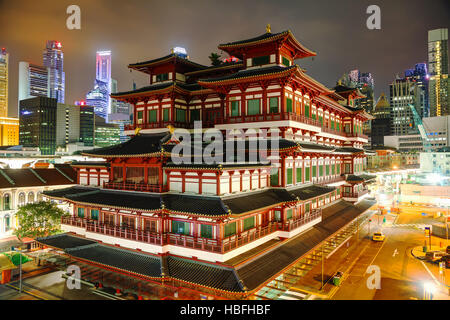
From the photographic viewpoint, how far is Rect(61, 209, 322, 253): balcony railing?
2277 centimetres

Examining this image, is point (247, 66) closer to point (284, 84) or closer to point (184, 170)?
point (284, 84)

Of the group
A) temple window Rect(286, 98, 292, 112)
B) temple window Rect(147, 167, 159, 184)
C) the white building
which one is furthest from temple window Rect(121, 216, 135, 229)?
the white building

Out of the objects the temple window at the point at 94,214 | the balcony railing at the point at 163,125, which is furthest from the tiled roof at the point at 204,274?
the balcony railing at the point at 163,125

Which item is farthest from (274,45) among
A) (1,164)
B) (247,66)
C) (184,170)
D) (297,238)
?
(1,164)

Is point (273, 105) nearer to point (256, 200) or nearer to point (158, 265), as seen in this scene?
point (256, 200)

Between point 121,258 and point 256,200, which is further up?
point 256,200

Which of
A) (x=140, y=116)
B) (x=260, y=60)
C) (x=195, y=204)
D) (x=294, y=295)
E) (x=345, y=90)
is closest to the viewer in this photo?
(x=195, y=204)

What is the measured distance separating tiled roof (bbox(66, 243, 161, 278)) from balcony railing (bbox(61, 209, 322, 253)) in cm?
135

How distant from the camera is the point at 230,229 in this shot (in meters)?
24.0

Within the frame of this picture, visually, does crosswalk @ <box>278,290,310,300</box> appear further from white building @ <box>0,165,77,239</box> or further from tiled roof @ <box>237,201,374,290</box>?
white building @ <box>0,165,77,239</box>

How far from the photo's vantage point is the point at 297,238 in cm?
3011

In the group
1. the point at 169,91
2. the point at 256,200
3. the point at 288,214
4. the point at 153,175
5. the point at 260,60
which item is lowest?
the point at 288,214

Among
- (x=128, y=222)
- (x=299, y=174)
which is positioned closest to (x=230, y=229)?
(x=128, y=222)

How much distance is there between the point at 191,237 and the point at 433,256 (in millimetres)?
34817
